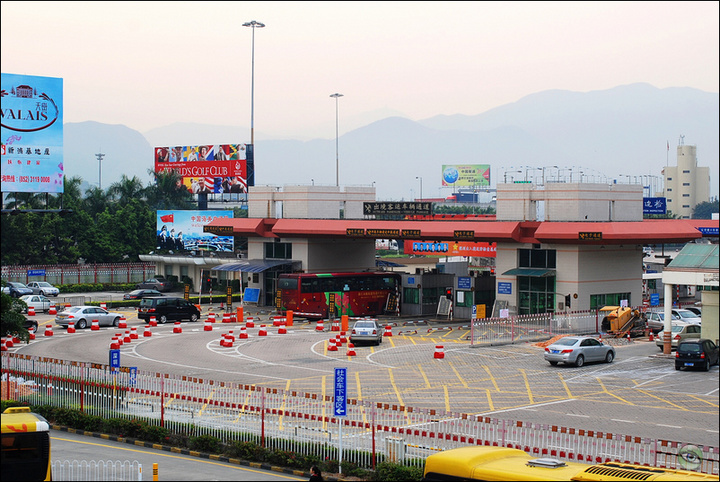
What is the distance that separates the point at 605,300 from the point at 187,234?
4127 centimetres

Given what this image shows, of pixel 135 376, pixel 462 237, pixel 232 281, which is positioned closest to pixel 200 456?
pixel 135 376

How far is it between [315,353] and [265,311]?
69.0 feet

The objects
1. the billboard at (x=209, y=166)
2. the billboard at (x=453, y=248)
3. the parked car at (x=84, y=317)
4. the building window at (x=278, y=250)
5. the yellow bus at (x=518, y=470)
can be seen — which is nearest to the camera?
the yellow bus at (x=518, y=470)

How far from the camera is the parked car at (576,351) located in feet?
118

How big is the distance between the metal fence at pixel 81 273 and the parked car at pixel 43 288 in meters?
0.70

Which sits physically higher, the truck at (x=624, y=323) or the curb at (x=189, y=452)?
the truck at (x=624, y=323)

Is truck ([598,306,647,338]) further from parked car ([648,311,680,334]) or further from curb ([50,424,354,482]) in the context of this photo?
curb ([50,424,354,482])

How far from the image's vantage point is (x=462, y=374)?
34219 mm

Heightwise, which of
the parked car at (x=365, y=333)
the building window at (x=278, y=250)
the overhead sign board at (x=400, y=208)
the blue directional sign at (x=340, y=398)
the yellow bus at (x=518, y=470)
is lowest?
the parked car at (x=365, y=333)

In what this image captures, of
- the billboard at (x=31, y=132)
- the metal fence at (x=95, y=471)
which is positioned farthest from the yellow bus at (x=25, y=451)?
the billboard at (x=31, y=132)

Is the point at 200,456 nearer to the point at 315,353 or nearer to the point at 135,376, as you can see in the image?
the point at 135,376

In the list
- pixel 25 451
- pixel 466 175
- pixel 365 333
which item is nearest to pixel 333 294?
pixel 365 333

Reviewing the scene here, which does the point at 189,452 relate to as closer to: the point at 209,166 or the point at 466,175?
the point at 209,166

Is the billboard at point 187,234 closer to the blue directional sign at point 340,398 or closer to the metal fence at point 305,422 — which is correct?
the metal fence at point 305,422
